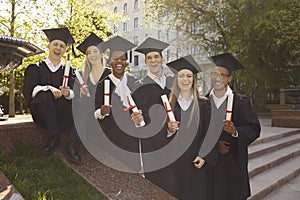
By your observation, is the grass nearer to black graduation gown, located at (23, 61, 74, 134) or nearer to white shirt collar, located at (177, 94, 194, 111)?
black graduation gown, located at (23, 61, 74, 134)

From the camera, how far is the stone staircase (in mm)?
4758

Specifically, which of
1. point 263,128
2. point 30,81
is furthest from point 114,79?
point 263,128

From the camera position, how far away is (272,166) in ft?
19.7

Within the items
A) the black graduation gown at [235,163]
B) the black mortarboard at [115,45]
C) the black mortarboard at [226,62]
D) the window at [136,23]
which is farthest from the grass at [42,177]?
the window at [136,23]

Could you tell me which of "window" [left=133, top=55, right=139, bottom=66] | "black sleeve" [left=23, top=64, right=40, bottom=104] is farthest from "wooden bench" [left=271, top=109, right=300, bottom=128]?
"window" [left=133, top=55, right=139, bottom=66]

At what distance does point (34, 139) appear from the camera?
3.58 meters

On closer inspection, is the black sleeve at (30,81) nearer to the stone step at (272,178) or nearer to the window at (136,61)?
the stone step at (272,178)

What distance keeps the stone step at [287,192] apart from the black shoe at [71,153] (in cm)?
293

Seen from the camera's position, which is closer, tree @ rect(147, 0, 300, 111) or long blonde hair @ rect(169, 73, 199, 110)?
long blonde hair @ rect(169, 73, 199, 110)

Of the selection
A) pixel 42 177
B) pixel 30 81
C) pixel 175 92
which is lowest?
pixel 42 177

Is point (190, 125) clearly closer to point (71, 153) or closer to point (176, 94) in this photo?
point (176, 94)

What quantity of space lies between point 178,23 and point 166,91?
53.2 ft

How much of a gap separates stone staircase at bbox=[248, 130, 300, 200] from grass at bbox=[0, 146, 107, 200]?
2460 millimetres

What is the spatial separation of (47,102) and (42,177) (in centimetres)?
82
